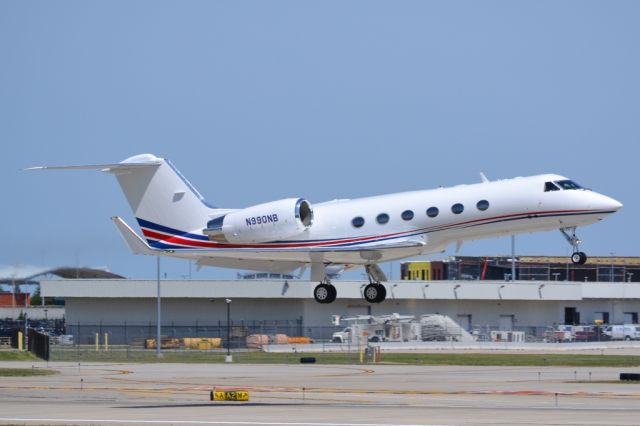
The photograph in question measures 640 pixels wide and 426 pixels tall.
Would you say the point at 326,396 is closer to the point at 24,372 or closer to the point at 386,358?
the point at 24,372

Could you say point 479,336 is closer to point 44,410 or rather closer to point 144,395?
point 144,395

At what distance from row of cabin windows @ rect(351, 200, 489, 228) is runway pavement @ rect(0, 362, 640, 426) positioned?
18.5 feet

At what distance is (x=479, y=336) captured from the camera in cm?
8238

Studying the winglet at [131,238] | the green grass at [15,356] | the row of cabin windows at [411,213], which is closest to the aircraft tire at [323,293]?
the row of cabin windows at [411,213]

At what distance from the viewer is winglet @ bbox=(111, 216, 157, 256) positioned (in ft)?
137

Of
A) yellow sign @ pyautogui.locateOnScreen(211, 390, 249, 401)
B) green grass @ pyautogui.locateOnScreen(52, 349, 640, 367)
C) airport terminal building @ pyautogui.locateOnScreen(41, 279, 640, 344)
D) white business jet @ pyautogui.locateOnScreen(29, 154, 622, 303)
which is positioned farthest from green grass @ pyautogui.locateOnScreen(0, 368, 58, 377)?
airport terminal building @ pyautogui.locateOnScreen(41, 279, 640, 344)

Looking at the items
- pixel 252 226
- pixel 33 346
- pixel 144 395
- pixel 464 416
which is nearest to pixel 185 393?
pixel 144 395

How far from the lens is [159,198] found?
4403 centimetres

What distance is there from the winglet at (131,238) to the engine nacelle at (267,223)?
2.70 meters

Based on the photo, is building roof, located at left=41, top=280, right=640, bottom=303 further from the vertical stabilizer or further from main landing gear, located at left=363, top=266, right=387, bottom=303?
main landing gear, located at left=363, top=266, right=387, bottom=303

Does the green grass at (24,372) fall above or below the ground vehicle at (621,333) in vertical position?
below

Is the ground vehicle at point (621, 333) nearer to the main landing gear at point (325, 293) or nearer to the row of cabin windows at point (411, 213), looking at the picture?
the main landing gear at point (325, 293)

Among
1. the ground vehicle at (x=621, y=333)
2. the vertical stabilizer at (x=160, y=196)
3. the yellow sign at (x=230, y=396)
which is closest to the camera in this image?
the yellow sign at (x=230, y=396)

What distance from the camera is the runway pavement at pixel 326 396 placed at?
28266 millimetres
